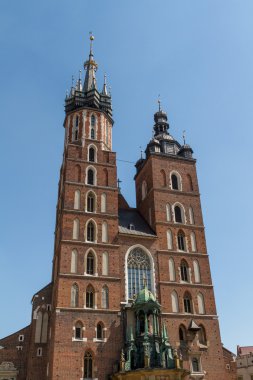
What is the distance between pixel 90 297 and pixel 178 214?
38.5ft

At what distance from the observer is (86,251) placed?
33.5 meters

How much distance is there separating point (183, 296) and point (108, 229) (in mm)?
8211

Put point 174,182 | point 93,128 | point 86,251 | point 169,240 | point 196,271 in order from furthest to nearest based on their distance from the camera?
1. point 93,128
2. point 174,182
3. point 169,240
4. point 196,271
5. point 86,251

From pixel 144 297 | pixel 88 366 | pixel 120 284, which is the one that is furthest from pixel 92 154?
pixel 88 366

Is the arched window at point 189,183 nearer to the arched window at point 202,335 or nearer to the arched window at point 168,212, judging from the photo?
the arched window at point 168,212

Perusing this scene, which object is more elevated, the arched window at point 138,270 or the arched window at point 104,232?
the arched window at point 104,232

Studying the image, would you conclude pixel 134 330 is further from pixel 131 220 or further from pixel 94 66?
pixel 94 66

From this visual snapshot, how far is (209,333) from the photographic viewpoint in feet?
108

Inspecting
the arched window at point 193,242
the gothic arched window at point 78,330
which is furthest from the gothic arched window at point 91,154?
the gothic arched window at point 78,330

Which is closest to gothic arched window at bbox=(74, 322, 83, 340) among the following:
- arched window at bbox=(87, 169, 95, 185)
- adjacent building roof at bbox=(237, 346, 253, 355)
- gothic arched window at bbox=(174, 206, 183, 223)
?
arched window at bbox=(87, 169, 95, 185)

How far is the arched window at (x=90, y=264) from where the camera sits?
33.1 m

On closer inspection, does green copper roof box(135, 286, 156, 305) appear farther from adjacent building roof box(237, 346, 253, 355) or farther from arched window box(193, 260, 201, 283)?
adjacent building roof box(237, 346, 253, 355)

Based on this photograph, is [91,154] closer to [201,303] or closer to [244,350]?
[201,303]

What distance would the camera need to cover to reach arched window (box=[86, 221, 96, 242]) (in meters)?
34.6
